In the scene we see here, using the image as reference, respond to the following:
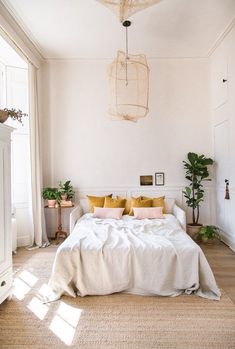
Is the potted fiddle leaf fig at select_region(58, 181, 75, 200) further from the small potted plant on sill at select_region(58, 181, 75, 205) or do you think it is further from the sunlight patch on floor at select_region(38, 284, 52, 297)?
the sunlight patch on floor at select_region(38, 284, 52, 297)

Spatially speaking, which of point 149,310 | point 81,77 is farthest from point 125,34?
point 149,310

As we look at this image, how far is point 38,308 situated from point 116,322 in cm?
77

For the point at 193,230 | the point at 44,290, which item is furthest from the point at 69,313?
the point at 193,230

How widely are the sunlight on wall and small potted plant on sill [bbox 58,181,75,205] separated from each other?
7.49 feet

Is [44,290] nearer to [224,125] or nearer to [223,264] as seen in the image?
[223,264]

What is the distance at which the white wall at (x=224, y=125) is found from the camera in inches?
156

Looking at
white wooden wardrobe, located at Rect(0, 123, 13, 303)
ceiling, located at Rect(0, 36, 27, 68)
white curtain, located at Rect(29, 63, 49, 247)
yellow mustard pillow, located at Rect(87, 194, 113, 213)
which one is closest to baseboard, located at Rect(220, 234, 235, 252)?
yellow mustard pillow, located at Rect(87, 194, 113, 213)

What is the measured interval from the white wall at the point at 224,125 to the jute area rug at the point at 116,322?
2006mm

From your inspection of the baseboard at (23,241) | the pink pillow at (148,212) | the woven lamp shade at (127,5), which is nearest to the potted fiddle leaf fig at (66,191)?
the baseboard at (23,241)

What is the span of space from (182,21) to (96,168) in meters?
2.79

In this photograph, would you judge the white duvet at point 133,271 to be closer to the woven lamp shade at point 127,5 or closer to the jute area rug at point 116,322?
the jute area rug at point 116,322

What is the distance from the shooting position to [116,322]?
213 cm

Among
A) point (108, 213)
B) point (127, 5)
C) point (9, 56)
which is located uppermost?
point (9, 56)

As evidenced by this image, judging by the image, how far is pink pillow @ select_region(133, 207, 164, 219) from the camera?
405cm
